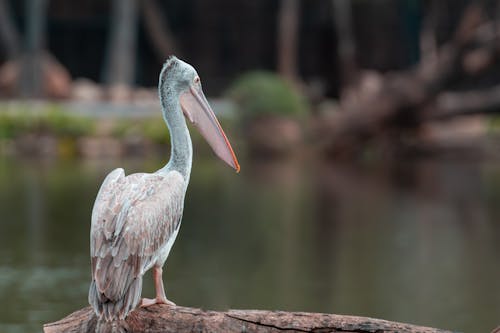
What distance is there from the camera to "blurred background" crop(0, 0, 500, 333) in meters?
11.4

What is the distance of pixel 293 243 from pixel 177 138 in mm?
9303

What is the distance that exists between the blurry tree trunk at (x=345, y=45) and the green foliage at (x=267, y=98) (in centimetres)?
305

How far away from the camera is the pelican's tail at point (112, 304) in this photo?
4.48m

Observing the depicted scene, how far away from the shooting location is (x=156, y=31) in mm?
30594

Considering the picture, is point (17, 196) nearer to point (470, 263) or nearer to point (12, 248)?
point (12, 248)

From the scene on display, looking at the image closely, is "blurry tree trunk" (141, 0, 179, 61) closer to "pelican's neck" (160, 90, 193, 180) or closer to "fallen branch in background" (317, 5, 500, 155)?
"fallen branch in background" (317, 5, 500, 155)

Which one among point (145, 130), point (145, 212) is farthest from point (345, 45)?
point (145, 212)

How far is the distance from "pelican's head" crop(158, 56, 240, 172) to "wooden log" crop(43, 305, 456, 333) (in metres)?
0.77

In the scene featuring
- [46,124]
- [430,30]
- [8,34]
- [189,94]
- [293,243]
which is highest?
[430,30]

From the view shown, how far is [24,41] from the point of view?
1182 inches

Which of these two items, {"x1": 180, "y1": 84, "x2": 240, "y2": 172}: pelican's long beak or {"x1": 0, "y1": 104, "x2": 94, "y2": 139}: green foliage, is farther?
{"x1": 0, "y1": 104, "x2": 94, "y2": 139}: green foliage

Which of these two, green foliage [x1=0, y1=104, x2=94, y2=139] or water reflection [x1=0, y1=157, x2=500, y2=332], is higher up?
green foliage [x1=0, y1=104, x2=94, y2=139]

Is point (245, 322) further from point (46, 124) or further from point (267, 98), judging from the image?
point (267, 98)

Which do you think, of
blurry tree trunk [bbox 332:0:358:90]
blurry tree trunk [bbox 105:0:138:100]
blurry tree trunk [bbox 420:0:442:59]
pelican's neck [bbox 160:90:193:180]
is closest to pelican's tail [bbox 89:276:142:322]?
pelican's neck [bbox 160:90:193:180]
